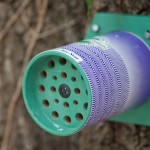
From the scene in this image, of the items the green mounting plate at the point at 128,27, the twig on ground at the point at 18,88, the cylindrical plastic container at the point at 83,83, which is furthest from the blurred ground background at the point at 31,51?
the cylindrical plastic container at the point at 83,83

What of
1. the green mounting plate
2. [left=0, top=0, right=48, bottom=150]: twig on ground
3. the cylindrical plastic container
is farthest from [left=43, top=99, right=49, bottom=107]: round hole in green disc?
[left=0, top=0, right=48, bottom=150]: twig on ground

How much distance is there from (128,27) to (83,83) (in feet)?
0.60

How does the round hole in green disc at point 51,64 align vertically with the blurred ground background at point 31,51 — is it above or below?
above

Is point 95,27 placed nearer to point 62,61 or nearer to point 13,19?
Result: point 62,61

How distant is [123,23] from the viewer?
0.96 metres

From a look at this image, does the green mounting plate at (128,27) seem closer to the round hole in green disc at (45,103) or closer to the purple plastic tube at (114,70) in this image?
the purple plastic tube at (114,70)

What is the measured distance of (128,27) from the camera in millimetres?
949

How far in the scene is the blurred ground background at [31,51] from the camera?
1.15 meters

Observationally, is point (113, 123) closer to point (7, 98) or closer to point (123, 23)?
point (123, 23)

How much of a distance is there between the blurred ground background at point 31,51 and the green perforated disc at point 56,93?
25 centimetres

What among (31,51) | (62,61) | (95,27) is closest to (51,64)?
(62,61)

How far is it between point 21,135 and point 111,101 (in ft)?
1.86

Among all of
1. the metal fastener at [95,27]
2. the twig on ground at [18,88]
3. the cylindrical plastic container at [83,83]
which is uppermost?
the metal fastener at [95,27]

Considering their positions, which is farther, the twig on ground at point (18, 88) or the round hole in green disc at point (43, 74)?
the twig on ground at point (18, 88)
